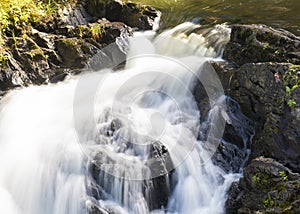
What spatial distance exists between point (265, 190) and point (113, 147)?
9.11ft

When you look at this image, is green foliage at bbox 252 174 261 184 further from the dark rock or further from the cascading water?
the dark rock

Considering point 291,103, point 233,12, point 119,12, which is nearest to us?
point 291,103

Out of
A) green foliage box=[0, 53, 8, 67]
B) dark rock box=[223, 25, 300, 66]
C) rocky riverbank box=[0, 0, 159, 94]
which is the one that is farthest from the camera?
rocky riverbank box=[0, 0, 159, 94]

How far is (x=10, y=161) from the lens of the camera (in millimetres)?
5953

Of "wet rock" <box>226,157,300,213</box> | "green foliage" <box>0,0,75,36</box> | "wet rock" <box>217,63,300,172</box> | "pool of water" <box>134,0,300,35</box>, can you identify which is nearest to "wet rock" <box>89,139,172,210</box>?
"wet rock" <box>226,157,300,213</box>

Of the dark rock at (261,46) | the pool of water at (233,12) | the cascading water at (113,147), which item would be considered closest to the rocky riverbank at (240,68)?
the dark rock at (261,46)

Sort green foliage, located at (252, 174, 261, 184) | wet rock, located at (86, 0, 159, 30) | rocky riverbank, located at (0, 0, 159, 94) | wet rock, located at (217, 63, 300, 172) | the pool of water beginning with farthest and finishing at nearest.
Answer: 1. wet rock, located at (86, 0, 159, 30)
2. the pool of water
3. rocky riverbank, located at (0, 0, 159, 94)
4. wet rock, located at (217, 63, 300, 172)
5. green foliage, located at (252, 174, 261, 184)

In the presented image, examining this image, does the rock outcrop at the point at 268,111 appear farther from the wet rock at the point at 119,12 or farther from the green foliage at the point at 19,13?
the green foliage at the point at 19,13

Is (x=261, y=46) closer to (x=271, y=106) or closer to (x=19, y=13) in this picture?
(x=271, y=106)

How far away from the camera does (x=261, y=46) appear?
278 inches

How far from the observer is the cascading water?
18.2 ft

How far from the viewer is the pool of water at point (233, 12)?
964 cm

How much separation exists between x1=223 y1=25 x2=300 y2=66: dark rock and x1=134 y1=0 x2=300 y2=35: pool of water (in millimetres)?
1846

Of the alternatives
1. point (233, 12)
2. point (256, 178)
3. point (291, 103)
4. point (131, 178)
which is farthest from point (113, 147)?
point (233, 12)
